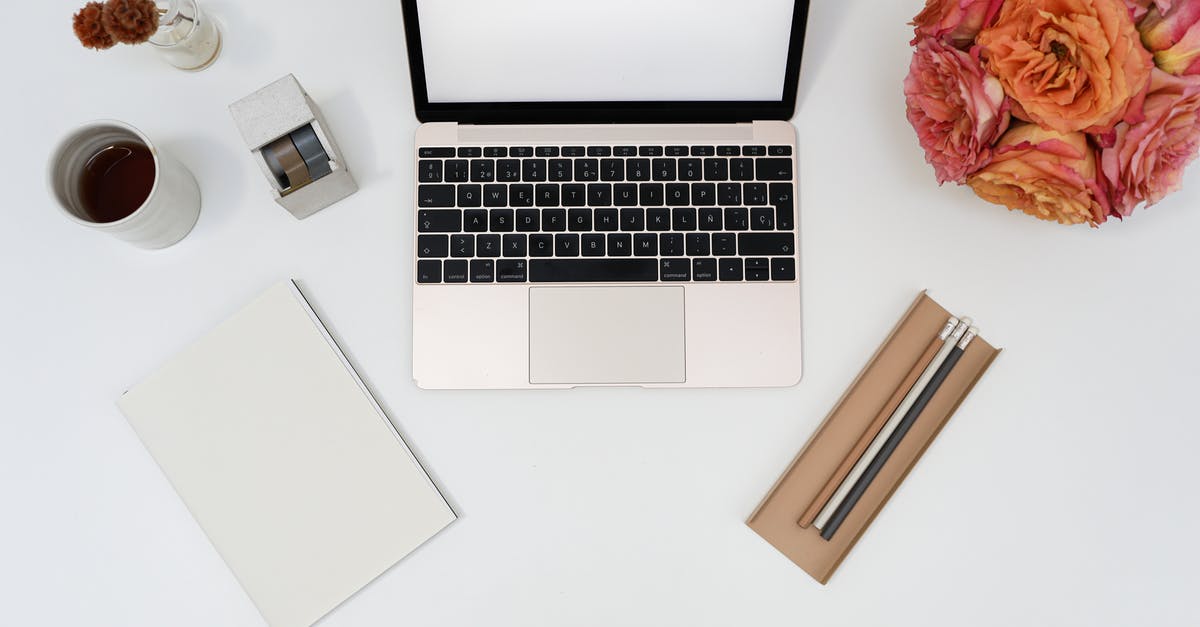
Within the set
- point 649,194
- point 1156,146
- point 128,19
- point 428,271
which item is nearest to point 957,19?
point 1156,146

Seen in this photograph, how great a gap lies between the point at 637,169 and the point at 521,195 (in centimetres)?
11

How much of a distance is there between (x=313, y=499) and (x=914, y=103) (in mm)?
649

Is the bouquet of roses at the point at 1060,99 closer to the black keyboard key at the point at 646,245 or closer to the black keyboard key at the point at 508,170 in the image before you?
the black keyboard key at the point at 646,245

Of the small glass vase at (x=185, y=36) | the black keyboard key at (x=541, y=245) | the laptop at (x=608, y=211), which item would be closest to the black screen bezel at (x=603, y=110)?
the laptop at (x=608, y=211)

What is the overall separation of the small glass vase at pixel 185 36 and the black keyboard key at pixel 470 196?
11.2 inches

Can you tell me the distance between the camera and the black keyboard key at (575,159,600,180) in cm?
75

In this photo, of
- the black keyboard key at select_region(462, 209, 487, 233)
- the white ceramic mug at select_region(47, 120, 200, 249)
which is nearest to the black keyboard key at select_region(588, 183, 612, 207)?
the black keyboard key at select_region(462, 209, 487, 233)

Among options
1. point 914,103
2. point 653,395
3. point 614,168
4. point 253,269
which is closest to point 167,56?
point 253,269

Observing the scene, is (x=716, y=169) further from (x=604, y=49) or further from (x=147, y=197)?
(x=147, y=197)

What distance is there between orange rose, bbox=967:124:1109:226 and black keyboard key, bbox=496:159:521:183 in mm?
410

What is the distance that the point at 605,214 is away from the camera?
2.44 ft

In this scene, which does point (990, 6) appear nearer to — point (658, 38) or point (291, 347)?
point (658, 38)

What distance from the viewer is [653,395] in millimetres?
742

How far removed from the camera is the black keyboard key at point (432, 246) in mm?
738
